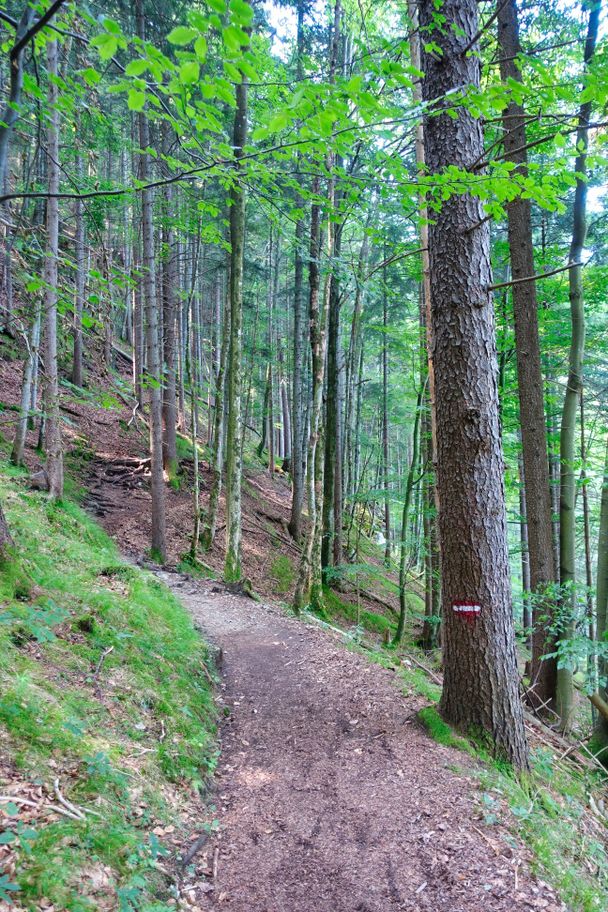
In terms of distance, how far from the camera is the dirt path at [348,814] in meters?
2.65

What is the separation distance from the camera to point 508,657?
12.8 feet

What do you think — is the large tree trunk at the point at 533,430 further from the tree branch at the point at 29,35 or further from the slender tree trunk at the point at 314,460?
the tree branch at the point at 29,35

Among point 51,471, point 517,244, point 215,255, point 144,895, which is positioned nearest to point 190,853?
point 144,895

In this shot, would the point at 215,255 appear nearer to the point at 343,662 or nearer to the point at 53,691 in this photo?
the point at 343,662

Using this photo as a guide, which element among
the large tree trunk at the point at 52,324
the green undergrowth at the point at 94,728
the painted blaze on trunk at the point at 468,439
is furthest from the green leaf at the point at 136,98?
the large tree trunk at the point at 52,324

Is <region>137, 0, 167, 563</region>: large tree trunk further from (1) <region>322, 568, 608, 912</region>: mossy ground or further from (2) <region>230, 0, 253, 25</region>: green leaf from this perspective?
(2) <region>230, 0, 253, 25</region>: green leaf

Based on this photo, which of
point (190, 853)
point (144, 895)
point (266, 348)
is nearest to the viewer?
point (144, 895)

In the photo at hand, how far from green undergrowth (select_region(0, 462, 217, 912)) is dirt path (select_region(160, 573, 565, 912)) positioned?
0.41 metres

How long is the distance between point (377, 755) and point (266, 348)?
1589 cm

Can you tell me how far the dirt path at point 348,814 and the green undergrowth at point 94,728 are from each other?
0.41 m

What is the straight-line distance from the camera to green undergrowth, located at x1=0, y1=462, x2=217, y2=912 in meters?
2.18

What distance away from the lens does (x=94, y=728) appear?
3205mm

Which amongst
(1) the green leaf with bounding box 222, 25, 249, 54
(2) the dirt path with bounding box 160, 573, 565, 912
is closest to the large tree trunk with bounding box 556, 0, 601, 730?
(2) the dirt path with bounding box 160, 573, 565, 912

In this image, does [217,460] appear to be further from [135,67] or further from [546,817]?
[135,67]
